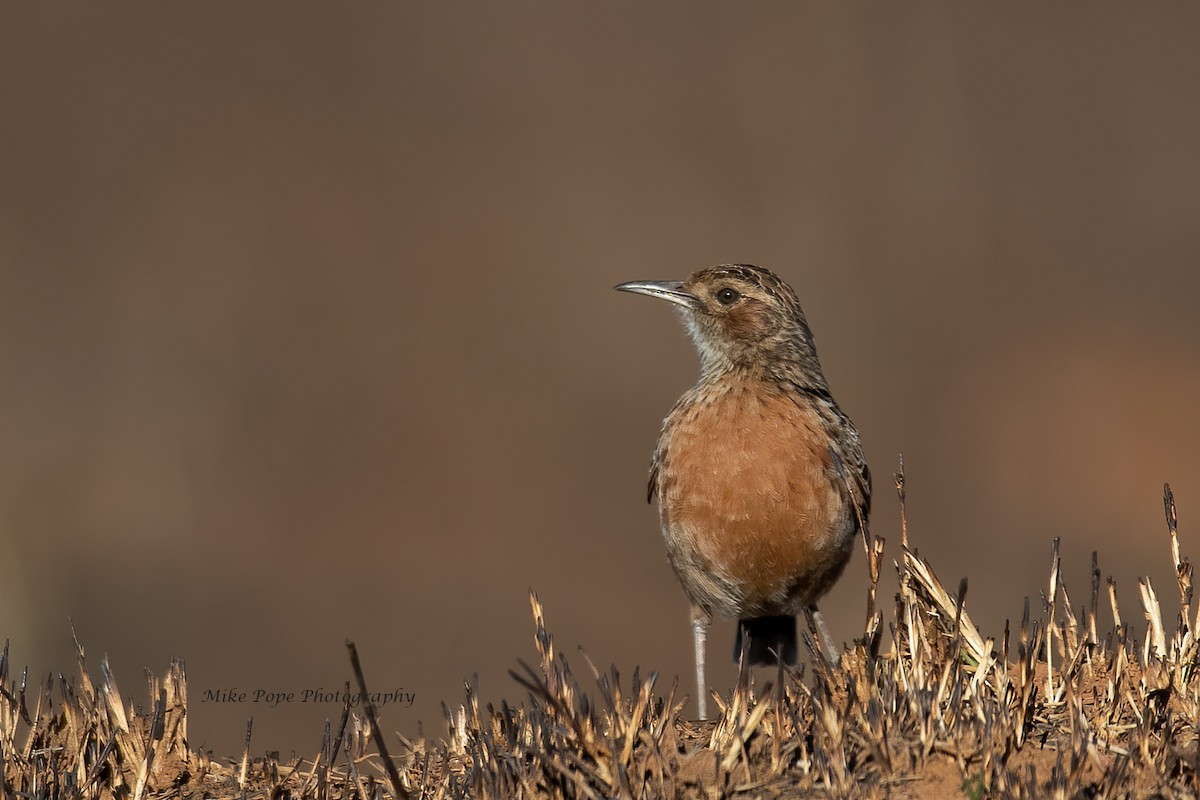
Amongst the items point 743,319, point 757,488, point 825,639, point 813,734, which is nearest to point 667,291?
point 743,319

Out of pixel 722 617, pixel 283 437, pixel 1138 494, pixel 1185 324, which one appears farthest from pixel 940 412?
pixel 722 617

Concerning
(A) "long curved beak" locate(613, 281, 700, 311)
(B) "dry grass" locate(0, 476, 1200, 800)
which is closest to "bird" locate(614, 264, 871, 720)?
(A) "long curved beak" locate(613, 281, 700, 311)

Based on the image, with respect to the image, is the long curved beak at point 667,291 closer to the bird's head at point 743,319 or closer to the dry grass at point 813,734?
the bird's head at point 743,319

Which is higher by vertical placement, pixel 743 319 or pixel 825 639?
pixel 743 319

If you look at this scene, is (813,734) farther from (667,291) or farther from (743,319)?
(667,291)

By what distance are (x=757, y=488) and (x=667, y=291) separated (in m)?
1.69

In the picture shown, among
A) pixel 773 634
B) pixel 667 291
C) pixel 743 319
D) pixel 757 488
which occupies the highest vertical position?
pixel 667 291

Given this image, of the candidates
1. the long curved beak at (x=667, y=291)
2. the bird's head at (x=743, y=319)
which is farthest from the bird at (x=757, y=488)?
the long curved beak at (x=667, y=291)

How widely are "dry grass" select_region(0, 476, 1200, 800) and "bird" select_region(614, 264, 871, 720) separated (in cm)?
115

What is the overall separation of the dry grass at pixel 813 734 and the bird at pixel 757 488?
1151 millimetres

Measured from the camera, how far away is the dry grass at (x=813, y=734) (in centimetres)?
422

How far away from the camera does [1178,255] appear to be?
1952 cm

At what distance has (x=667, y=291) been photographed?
7.77m

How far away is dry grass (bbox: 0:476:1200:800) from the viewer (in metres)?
4.22
